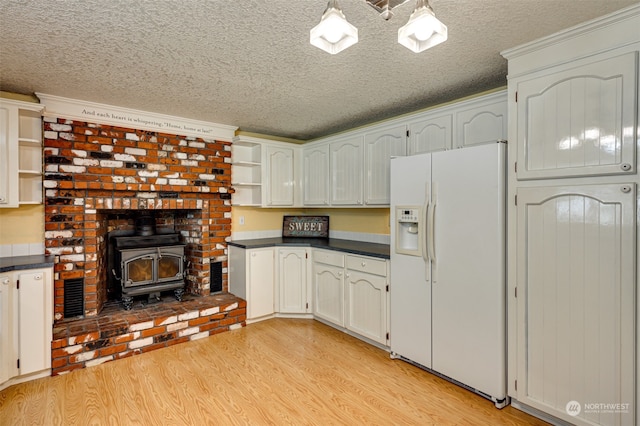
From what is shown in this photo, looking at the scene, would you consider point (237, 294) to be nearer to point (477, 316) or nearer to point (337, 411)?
point (337, 411)

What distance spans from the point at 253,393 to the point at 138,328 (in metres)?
1.40

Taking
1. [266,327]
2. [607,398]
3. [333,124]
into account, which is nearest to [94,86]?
[333,124]

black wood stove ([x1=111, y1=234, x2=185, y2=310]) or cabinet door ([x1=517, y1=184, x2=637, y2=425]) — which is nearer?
cabinet door ([x1=517, y1=184, x2=637, y2=425])

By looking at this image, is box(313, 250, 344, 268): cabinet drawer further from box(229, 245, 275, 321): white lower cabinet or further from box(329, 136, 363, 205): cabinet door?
box(329, 136, 363, 205): cabinet door

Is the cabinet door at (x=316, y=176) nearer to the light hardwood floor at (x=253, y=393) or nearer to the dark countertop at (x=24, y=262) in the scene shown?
the light hardwood floor at (x=253, y=393)

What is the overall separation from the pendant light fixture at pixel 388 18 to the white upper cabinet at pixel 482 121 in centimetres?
162

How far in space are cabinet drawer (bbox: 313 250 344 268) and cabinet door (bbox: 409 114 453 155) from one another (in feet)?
4.33

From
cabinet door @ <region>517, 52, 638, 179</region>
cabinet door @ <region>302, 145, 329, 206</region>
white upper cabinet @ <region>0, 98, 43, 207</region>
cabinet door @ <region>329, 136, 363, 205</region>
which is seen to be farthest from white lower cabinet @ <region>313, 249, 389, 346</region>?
white upper cabinet @ <region>0, 98, 43, 207</region>

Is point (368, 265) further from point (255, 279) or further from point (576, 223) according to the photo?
point (576, 223)

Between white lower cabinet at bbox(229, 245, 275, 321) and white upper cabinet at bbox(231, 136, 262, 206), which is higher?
white upper cabinet at bbox(231, 136, 262, 206)

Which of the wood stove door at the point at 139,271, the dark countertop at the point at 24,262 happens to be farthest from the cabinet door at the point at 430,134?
the dark countertop at the point at 24,262

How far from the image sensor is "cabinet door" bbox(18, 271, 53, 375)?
2496 millimetres

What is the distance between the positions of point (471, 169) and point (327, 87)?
4.43 ft

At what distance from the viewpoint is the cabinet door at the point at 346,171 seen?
3.72 m
